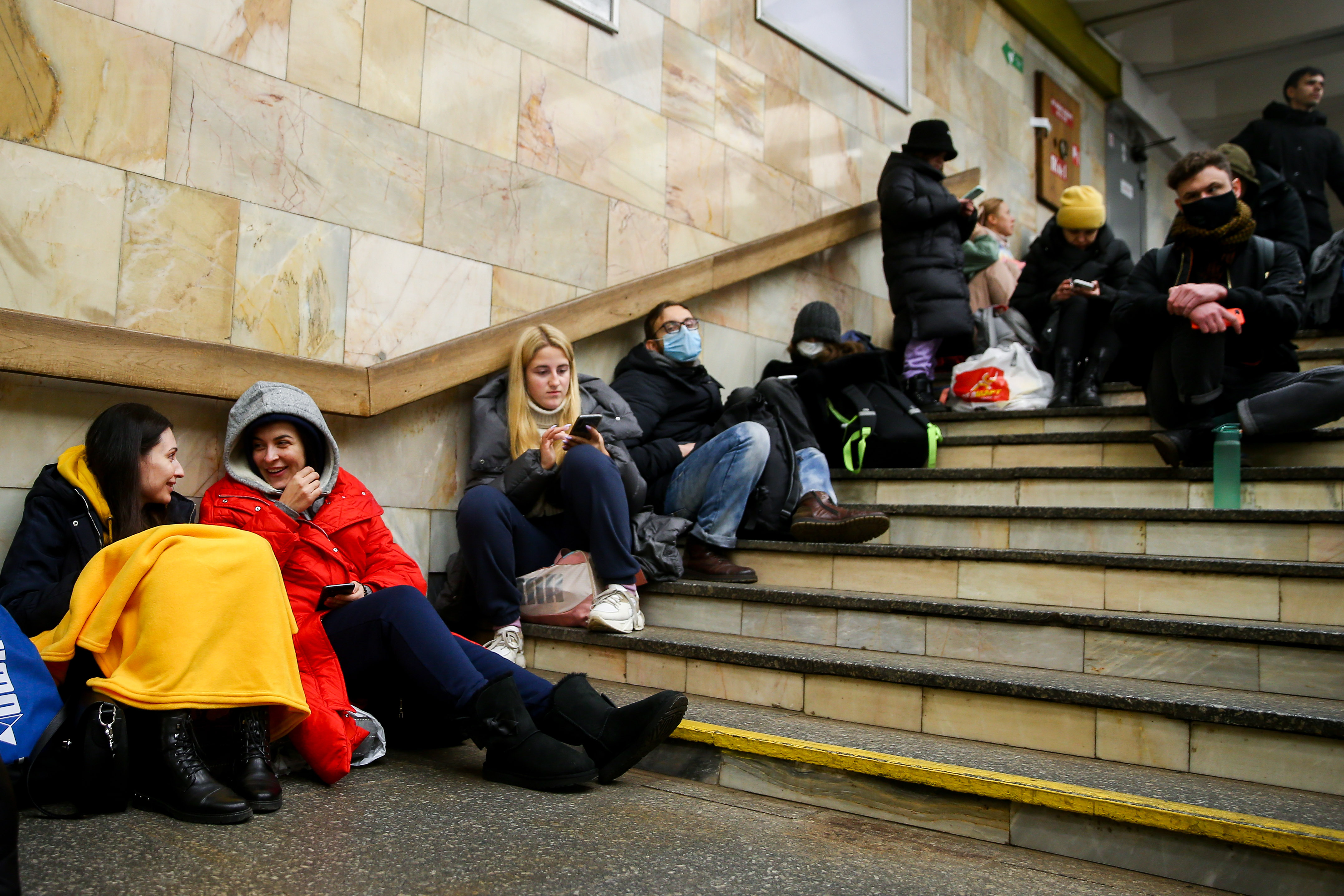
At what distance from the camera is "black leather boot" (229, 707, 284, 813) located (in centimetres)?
201

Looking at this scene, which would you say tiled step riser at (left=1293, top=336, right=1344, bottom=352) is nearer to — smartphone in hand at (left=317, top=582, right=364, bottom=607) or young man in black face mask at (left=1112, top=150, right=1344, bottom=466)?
young man in black face mask at (left=1112, top=150, right=1344, bottom=466)

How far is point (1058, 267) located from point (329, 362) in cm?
409

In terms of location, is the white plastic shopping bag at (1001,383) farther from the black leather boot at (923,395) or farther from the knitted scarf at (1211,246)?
the knitted scarf at (1211,246)

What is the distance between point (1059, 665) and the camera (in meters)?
2.69

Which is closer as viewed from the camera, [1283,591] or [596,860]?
[596,860]

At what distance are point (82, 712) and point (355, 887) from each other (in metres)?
0.75

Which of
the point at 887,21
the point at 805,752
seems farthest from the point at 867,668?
the point at 887,21

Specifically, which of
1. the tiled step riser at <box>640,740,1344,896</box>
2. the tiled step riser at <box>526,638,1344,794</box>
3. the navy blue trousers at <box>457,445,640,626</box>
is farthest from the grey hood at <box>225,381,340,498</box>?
the tiled step riser at <box>640,740,1344,896</box>

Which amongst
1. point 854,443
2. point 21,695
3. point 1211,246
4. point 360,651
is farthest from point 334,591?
point 1211,246

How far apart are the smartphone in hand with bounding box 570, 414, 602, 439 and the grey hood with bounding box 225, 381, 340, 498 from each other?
0.84 metres

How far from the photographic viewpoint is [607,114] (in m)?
4.38

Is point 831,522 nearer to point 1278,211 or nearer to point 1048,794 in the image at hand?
point 1048,794

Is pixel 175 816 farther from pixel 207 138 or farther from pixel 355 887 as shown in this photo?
pixel 207 138

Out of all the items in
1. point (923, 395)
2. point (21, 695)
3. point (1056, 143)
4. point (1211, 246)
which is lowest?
point (21, 695)
